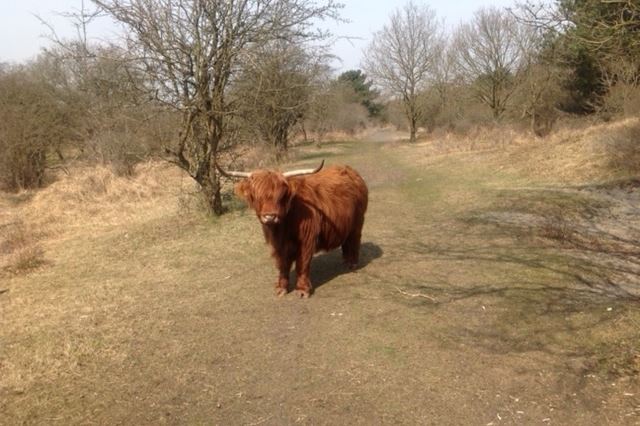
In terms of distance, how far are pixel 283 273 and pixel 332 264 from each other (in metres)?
1.37

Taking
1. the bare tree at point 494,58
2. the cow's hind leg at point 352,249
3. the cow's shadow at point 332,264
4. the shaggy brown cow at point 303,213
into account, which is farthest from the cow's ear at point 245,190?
the bare tree at point 494,58

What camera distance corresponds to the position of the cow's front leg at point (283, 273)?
19.3ft

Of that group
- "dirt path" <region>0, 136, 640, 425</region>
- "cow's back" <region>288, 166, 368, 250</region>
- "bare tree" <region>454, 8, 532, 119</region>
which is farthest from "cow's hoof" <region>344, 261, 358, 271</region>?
"bare tree" <region>454, 8, 532, 119</region>

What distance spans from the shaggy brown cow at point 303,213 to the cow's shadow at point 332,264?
0.76 ft

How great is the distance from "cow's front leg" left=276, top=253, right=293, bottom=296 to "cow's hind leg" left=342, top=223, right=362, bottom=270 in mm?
1121

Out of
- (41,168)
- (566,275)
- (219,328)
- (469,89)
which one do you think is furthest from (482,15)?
(219,328)

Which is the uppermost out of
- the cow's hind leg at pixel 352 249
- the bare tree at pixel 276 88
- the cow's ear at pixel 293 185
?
the bare tree at pixel 276 88

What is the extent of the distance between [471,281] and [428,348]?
6.20 feet

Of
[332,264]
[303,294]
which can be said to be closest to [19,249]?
[332,264]

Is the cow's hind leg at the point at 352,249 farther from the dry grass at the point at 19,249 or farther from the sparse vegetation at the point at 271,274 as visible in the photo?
the dry grass at the point at 19,249

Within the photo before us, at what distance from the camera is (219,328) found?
5.29 m

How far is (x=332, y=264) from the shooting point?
7.22 m

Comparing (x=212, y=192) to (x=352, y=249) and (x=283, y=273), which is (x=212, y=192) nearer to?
(x=352, y=249)

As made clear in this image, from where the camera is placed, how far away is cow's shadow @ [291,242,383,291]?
664 cm
